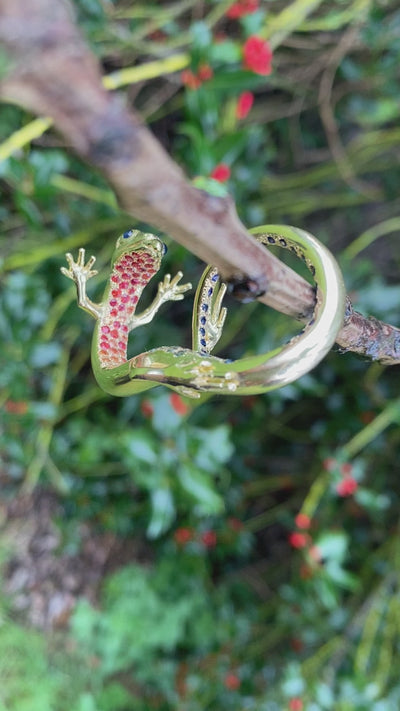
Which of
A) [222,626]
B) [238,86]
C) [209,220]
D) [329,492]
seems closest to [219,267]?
[209,220]

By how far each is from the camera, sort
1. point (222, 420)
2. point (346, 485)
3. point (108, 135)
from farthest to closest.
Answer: point (222, 420) < point (346, 485) < point (108, 135)

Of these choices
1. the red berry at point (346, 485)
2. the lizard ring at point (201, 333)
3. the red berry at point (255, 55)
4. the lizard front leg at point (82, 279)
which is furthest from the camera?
the red berry at point (346, 485)

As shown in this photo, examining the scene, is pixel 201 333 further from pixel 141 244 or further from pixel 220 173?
pixel 220 173

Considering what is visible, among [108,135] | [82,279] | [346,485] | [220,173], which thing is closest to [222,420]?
[346,485]

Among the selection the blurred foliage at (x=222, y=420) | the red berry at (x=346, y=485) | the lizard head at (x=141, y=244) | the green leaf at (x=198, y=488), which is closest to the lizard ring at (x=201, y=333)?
the lizard head at (x=141, y=244)

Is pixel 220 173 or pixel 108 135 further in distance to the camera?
pixel 220 173

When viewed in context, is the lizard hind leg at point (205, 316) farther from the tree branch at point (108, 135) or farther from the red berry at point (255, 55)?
the red berry at point (255, 55)

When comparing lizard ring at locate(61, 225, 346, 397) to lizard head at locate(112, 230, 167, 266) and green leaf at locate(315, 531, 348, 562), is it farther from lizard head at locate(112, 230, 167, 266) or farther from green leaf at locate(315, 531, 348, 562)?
green leaf at locate(315, 531, 348, 562)

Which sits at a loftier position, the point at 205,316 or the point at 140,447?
the point at 205,316
